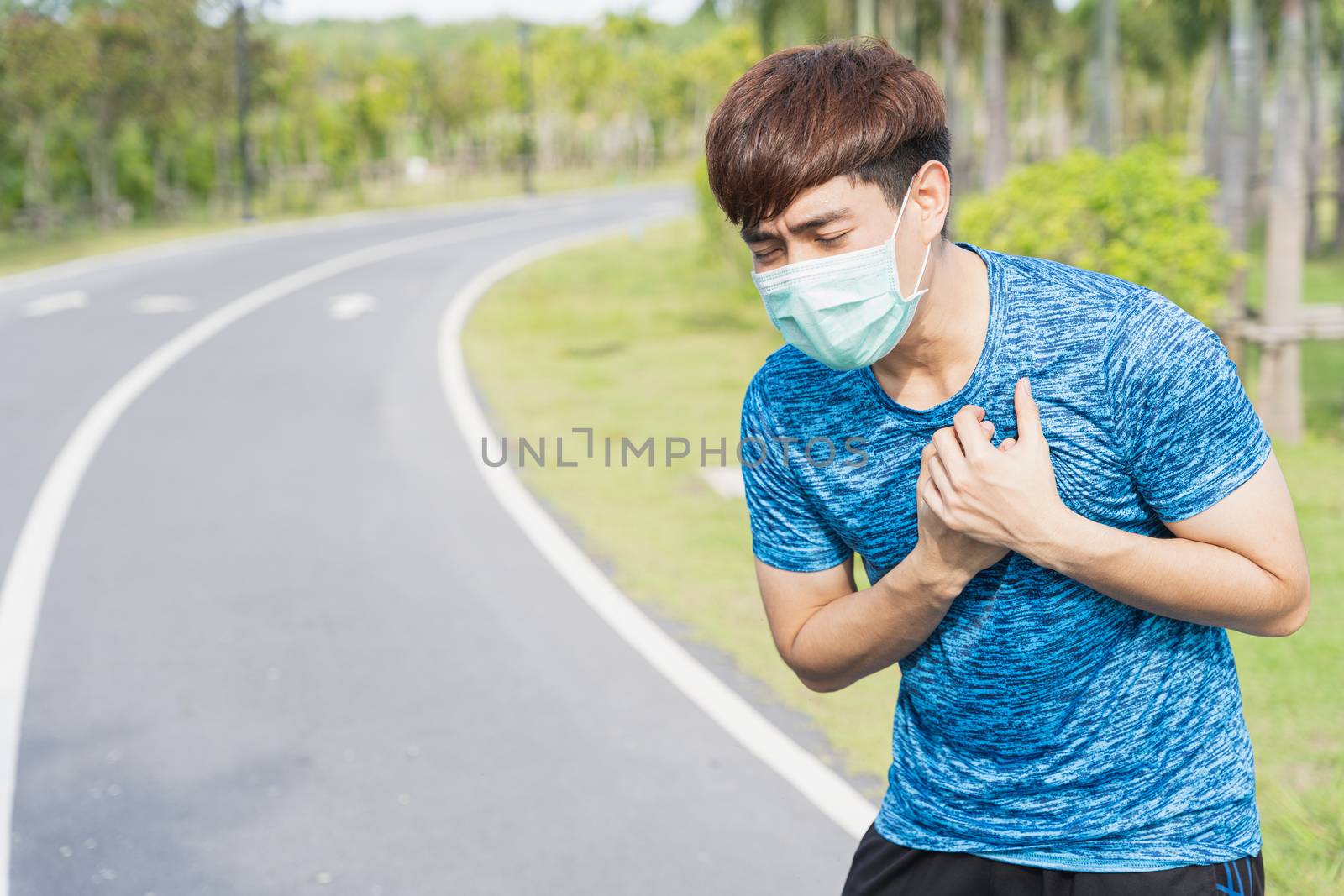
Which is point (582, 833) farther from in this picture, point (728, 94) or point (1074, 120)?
point (1074, 120)

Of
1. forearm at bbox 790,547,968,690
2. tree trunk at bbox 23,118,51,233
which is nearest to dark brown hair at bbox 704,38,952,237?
forearm at bbox 790,547,968,690

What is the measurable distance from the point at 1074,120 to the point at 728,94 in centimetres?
7031

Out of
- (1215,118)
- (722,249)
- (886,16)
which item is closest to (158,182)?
(886,16)

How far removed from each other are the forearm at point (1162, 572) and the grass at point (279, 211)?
24666mm

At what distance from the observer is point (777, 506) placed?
91.4 inches

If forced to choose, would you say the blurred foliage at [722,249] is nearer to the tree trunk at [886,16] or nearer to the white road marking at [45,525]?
the white road marking at [45,525]

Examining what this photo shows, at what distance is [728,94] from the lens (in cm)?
204

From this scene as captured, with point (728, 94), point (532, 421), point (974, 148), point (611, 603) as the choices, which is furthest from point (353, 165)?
point (728, 94)

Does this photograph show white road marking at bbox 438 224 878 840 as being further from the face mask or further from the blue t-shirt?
the face mask

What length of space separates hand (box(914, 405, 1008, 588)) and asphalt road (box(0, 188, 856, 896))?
103 inches

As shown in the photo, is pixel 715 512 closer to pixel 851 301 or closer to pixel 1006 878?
pixel 1006 878

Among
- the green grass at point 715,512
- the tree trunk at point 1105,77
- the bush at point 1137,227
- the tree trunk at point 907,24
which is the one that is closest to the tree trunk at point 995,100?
the tree trunk at point 1105,77

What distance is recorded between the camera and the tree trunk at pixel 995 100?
76.6ft

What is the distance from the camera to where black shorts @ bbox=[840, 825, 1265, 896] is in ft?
6.98
